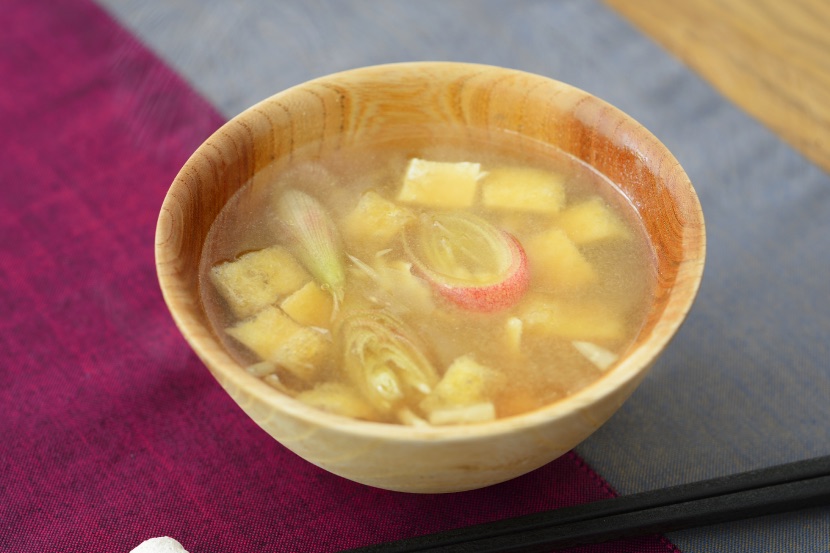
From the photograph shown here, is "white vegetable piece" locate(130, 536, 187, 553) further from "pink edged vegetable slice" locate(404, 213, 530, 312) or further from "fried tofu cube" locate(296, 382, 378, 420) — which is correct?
"pink edged vegetable slice" locate(404, 213, 530, 312)

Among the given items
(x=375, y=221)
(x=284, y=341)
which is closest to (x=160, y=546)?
(x=284, y=341)

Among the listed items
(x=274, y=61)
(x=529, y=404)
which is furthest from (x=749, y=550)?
(x=274, y=61)

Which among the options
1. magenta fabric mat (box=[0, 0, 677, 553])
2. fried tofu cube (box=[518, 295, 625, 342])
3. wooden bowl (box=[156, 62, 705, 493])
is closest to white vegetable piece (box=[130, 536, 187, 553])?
magenta fabric mat (box=[0, 0, 677, 553])

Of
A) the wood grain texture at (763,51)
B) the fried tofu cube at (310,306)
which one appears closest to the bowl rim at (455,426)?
the fried tofu cube at (310,306)

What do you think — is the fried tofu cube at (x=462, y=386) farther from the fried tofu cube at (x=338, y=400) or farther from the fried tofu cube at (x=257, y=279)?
the fried tofu cube at (x=257, y=279)

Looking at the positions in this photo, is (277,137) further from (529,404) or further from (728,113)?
(728,113)

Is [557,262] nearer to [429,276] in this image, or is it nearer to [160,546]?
[429,276]
